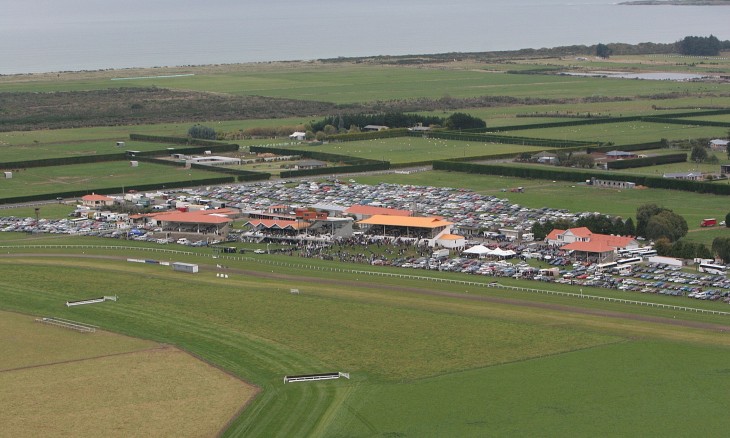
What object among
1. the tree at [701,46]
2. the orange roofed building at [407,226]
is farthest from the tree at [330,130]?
the tree at [701,46]

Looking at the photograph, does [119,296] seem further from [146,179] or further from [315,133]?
[315,133]

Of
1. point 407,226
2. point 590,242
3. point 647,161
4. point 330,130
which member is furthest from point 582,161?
point 330,130

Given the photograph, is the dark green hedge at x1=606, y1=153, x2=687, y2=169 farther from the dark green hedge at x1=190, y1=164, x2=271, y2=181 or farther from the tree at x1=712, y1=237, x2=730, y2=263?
the tree at x1=712, y1=237, x2=730, y2=263

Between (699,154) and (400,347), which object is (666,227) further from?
(699,154)

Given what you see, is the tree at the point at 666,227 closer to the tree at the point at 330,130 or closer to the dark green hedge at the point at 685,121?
the dark green hedge at the point at 685,121

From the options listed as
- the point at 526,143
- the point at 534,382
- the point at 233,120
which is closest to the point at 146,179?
the point at 526,143

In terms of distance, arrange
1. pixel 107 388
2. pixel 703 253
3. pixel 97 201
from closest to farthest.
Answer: pixel 107 388
pixel 703 253
pixel 97 201
